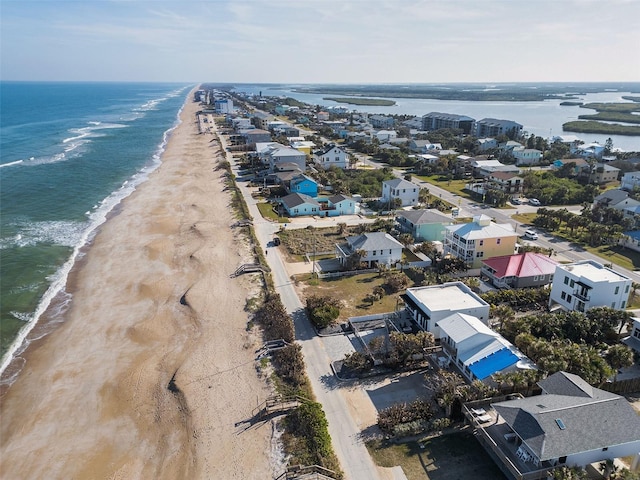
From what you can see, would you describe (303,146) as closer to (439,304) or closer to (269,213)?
(269,213)

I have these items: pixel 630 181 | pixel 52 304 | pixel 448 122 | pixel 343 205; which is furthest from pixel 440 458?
pixel 448 122

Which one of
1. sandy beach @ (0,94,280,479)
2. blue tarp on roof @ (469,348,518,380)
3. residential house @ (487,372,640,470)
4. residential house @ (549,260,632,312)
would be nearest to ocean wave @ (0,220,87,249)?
sandy beach @ (0,94,280,479)

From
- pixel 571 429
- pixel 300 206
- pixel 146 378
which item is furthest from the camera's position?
pixel 300 206

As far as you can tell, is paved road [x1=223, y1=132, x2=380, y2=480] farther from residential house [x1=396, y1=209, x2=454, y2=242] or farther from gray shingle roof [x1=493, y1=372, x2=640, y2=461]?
residential house [x1=396, y1=209, x2=454, y2=242]

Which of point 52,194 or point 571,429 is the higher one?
point 571,429

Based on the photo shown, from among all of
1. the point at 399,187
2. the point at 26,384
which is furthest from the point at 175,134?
the point at 26,384

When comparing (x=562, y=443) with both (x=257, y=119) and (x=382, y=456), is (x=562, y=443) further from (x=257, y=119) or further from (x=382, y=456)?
(x=257, y=119)
